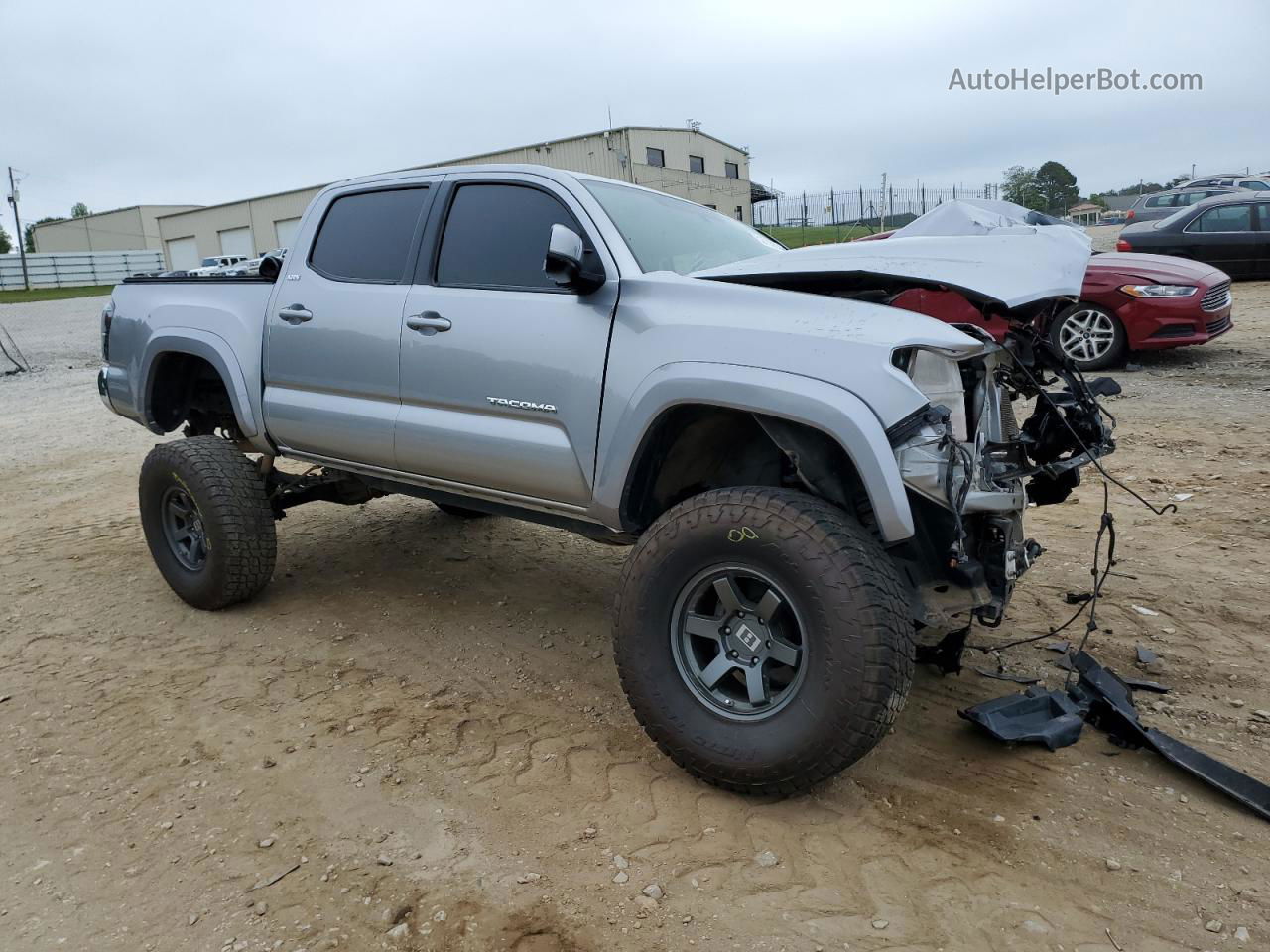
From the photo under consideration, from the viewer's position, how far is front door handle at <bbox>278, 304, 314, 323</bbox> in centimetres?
432

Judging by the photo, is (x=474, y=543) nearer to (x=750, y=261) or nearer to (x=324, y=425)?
(x=324, y=425)

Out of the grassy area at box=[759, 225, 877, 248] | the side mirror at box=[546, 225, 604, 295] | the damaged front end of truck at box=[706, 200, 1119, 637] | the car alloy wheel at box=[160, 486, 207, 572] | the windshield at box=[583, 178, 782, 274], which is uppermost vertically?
the grassy area at box=[759, 225, 877, 248]

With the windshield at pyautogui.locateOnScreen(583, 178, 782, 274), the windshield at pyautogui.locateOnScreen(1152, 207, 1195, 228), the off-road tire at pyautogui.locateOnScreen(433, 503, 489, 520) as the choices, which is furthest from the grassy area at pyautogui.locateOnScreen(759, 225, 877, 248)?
the windshield at pyautogui.locateOnScreen(583, 178, 782, 274)

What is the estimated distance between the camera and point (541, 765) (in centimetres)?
333

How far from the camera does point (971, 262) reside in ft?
10.2

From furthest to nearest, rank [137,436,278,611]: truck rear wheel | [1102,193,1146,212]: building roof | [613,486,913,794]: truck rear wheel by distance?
[1102,193,1146,212]: building roof < [137,436,278,611]: truck rear wheel < [613,486,913,794]: truck rear wheel

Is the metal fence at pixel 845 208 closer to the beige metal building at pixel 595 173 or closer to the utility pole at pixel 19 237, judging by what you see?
the beige metal building at pixel 595 173

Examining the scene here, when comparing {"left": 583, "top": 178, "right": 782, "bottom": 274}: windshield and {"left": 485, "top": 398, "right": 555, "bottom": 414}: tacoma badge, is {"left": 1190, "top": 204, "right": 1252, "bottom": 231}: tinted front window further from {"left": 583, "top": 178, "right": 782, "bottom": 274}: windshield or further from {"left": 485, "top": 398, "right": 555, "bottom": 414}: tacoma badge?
{"left": 485, "top": 398, "right": 555, "bottom": 414}: tacoma badge

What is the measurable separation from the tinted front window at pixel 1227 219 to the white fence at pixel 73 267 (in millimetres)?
46617

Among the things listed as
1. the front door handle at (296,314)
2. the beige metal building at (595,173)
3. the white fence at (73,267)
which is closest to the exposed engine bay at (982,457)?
the front door handle at (296,314)

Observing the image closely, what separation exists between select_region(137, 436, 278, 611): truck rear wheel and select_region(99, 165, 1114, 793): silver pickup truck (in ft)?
0.09

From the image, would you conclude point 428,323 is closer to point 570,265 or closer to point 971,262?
point 570,265

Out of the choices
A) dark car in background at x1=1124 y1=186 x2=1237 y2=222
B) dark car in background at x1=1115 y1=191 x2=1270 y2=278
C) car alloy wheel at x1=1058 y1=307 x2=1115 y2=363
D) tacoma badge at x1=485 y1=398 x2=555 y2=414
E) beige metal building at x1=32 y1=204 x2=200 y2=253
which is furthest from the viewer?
beige metal building at x1=32 y1=204 x2=200 y2=253

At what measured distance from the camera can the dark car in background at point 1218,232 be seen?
44.0 ft
